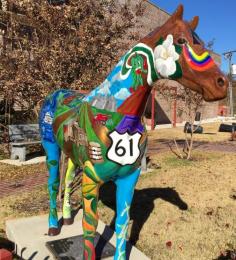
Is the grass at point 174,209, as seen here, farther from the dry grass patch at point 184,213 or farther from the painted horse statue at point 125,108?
the painted horse statue at point 125,108

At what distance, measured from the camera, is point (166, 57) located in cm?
246

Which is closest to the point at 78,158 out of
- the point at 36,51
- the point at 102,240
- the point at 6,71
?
the point at 102,240

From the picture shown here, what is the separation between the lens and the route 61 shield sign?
111 inches

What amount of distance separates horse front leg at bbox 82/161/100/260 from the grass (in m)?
1.31

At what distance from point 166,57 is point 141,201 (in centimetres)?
416

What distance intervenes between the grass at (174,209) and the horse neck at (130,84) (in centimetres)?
228

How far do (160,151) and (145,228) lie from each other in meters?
7.21

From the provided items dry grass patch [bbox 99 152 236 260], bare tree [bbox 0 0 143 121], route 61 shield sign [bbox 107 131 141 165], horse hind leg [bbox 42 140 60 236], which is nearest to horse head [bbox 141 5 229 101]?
route 61 shield sign [bbox 107 131 141 165]

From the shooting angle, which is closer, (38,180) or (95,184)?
(95,184)

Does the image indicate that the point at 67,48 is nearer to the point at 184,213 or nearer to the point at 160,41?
the point at 184,213

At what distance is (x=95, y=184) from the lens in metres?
2.99

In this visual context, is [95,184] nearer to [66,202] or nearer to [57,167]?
[57,167]

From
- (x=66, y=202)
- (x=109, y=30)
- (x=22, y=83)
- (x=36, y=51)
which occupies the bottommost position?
(x=66, y=202)

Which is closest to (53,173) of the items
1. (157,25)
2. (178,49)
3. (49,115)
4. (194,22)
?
(49,115)
